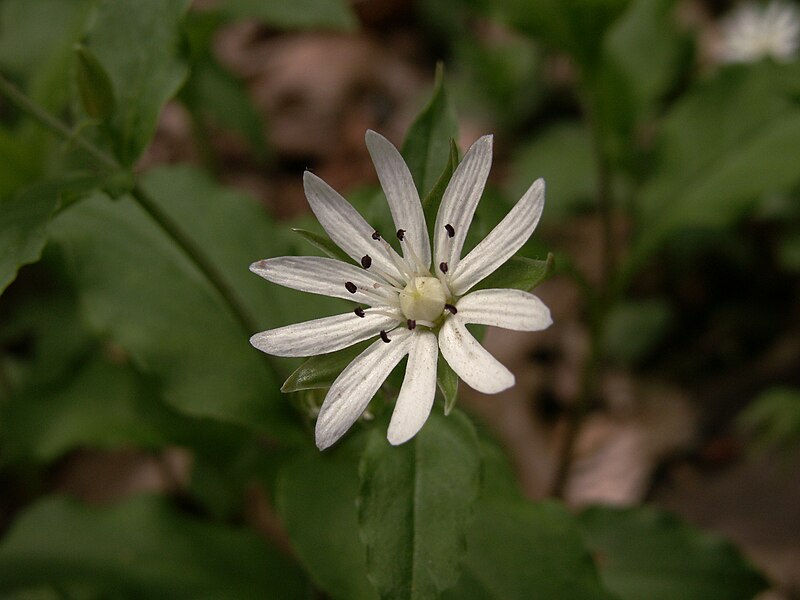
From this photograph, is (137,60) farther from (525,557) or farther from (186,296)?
(525,557)

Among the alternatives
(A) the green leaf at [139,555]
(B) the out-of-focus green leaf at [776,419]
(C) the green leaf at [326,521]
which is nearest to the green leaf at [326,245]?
(C) the green leaf at [326,521]

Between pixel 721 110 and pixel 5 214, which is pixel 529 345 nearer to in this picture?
pixel 721 110

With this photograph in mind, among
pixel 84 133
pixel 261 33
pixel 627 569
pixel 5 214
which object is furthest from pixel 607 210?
pixel 261 33

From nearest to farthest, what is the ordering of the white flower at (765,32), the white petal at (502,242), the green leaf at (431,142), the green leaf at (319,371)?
the white petal at (502,242)
the green leaf at (319,371)
the green leaf at (431,142)
the white flower at (765,32)

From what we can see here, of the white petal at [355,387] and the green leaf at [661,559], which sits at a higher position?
the white petal at [355,387]

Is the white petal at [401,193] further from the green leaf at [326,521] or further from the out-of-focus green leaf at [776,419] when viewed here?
the out-of-focus green leaf at [776,419]

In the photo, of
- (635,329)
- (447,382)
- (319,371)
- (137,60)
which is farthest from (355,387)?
(635,329)
